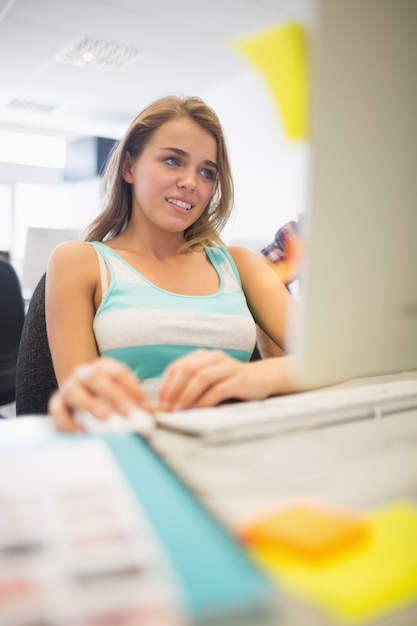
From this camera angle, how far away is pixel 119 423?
A: 0.46 m

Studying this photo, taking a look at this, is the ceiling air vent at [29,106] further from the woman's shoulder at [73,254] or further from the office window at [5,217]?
the woman's shoulder at [73,254]

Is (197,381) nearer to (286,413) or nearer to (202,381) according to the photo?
(202,381)

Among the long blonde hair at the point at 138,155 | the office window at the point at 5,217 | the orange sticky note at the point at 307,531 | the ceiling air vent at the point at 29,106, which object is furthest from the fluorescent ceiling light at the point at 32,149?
the orange sticky note at the point at 307,531

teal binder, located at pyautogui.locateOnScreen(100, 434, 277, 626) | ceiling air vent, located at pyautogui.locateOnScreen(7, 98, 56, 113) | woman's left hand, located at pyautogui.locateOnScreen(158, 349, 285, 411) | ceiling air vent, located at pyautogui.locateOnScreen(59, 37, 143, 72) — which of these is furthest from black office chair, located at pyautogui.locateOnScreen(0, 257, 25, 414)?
ceiling air vent, located at pyautogui.locateOnScreen(7, 98, 56, 113)

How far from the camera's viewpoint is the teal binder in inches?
8.5

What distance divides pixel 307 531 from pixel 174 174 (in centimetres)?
88

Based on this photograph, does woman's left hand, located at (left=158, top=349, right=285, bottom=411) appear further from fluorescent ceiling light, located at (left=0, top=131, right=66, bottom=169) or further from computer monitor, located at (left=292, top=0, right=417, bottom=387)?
fluorescent ceiling light, located at (left=0, top=131, right=66, bottom=169)

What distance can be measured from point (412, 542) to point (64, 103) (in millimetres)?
4932

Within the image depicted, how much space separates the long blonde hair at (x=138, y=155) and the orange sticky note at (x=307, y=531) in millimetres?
846

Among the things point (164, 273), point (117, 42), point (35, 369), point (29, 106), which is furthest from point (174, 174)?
point (29, 106)

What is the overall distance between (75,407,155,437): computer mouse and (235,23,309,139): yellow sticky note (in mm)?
266

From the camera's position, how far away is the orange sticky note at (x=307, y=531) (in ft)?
0.90

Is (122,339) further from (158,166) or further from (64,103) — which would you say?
(64,103)

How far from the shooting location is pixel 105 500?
0.98 ft
